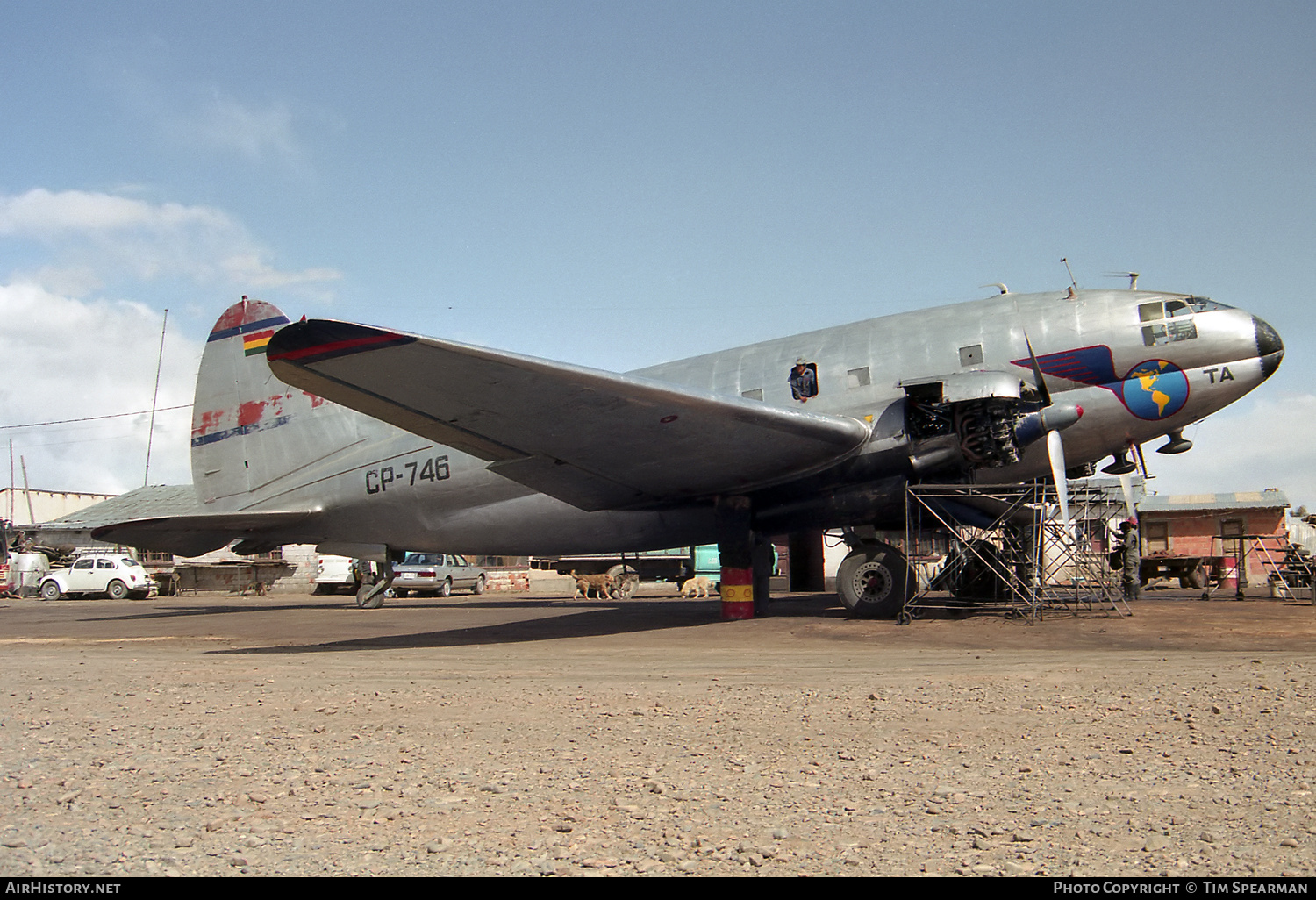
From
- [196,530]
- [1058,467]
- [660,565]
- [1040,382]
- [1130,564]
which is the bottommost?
[660,565]

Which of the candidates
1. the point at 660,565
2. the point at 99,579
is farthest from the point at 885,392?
the point at 99,579

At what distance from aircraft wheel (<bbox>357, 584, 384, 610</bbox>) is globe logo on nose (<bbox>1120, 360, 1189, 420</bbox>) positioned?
18317 millimetres

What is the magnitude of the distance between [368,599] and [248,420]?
5.64m

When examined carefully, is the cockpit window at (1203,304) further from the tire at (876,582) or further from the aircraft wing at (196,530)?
the aircraft wing at (196,530)

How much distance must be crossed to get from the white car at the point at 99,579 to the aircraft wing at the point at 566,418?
31885mm

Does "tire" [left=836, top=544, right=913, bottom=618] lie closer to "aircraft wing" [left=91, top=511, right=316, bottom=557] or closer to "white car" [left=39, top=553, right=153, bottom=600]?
"aircraft wing" [left=91, top=511, right=316, bottom=557]

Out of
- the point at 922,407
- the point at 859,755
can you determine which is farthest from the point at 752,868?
the point at 922,407

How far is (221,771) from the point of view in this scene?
5.32m

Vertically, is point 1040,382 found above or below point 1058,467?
above

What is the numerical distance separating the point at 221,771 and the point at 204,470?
19358 mm

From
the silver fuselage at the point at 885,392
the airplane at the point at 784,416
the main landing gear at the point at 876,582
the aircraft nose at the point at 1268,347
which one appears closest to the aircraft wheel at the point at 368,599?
the silver fuselage at the point at 885,392

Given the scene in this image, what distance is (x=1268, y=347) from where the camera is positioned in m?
15.0

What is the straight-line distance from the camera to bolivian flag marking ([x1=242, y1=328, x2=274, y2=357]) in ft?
72.8

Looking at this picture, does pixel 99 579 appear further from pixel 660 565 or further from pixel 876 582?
pixel 876 582
